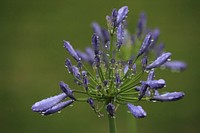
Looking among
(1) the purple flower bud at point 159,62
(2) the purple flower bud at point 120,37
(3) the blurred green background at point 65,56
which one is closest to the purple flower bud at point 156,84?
(1) the purple flower bud at point 159,62

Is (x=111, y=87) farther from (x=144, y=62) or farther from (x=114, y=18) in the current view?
(x=114, y=18)

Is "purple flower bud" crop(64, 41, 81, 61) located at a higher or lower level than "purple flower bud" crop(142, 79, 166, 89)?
higher

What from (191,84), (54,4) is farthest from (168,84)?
(54,4)

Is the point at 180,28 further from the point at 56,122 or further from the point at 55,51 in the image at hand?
the point at 56,122

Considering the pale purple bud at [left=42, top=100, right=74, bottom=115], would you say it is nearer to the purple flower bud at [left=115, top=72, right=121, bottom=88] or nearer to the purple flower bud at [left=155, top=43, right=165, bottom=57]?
the purple flower bud at [left=115, top=72, right=121, bottom=88]

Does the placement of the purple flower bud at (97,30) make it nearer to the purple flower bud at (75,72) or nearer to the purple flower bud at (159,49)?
the purple flower bud at (159,49)


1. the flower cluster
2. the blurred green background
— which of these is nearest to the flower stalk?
the flower cluster

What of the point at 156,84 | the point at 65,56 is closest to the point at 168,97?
the point at 156,84

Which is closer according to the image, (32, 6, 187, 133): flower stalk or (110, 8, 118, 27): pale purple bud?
(32, 6, 187, 133): flower stalk
